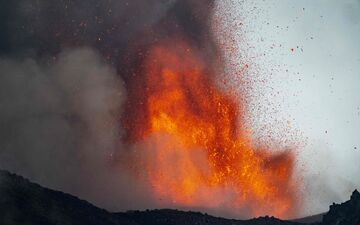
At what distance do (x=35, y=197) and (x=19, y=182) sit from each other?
335 cm

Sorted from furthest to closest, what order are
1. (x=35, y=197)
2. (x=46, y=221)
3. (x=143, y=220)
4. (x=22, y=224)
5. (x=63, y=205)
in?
(x=143, y=220) < (x=63, y=205) < (x=35, y=197) < (x=46, y=221) < (x=22, y=224)

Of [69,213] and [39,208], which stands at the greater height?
[69,213]

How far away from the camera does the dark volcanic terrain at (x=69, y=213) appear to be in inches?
2132

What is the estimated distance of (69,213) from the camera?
62.1 m

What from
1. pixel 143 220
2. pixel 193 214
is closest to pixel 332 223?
pixel 193 214

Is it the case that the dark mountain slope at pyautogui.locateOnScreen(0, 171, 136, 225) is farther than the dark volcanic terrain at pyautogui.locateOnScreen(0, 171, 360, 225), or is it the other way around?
the dark volcanic terrain at pyautogui.locateOnScreen(0, 171, 360, 225)

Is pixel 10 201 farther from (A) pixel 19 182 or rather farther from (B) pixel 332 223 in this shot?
(B) pixel 332 223

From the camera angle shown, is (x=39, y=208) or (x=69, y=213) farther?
(x=69, y=213)

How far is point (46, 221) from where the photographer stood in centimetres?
5494

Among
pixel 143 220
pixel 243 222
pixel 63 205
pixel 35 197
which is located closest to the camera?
pixel 35 197

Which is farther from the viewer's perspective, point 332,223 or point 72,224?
point 332,223

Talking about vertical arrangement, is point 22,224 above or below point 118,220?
below

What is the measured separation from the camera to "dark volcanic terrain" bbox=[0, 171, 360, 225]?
54.2m

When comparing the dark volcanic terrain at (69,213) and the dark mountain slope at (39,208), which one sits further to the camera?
the dark volcanic terrain at (69,213)
